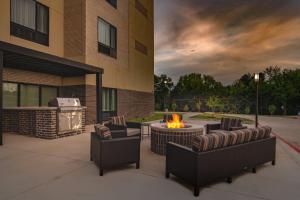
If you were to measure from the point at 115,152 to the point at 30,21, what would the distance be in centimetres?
1037

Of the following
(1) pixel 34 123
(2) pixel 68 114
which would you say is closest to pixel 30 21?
(1) pixel 34 123

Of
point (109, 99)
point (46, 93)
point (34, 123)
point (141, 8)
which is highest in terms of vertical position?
point (141, 8)

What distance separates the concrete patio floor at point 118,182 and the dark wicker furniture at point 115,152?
0.23m

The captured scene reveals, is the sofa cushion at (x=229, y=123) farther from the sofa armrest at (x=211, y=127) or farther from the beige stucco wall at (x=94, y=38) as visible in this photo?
the beige stucco wall at (x=94, y=38)

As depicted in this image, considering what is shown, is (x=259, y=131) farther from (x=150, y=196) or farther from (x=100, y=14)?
(x=100, y=14)

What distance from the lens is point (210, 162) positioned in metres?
3.48

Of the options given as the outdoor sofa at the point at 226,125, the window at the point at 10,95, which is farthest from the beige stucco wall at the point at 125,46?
the outdoor sofa at the point at 226,125

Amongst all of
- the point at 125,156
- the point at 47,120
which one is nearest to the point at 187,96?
the point at 47,120

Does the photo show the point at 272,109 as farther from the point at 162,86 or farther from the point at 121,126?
the point at 121,126

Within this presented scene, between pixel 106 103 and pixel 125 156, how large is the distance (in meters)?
10.5

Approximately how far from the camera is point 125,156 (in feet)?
14.7

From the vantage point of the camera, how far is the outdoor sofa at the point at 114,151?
423cm

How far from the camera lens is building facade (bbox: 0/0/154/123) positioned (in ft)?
34.8

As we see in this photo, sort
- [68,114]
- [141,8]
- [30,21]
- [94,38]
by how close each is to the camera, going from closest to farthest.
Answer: [68,114] < [30,21] < [94,38] < [141,8]
